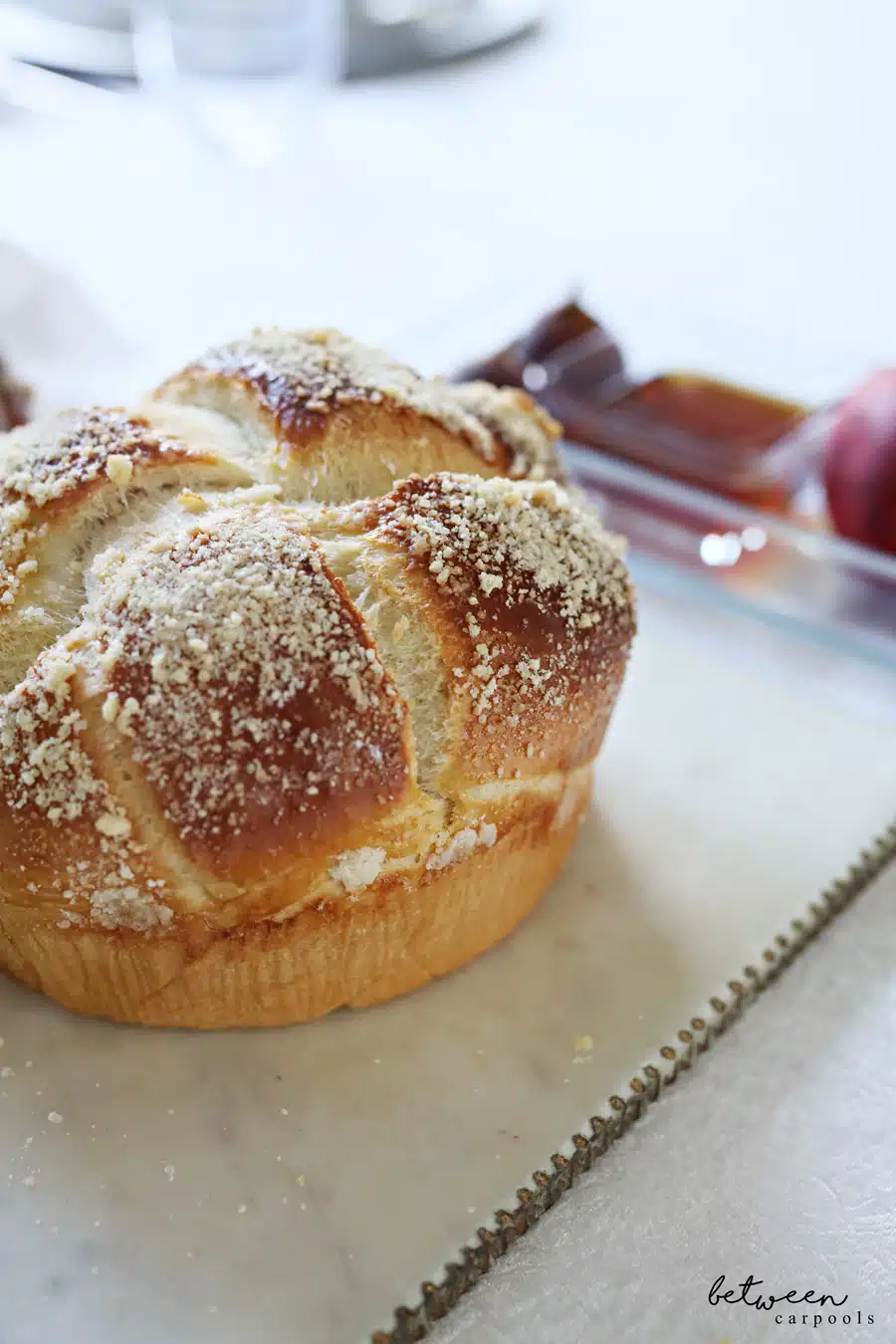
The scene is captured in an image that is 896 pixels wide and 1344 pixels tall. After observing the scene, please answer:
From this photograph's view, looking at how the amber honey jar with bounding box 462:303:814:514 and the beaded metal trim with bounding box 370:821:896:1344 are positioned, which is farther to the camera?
the amber honey jar with bounding box 462:303:814:514

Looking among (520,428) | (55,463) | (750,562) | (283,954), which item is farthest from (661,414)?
(283,954)

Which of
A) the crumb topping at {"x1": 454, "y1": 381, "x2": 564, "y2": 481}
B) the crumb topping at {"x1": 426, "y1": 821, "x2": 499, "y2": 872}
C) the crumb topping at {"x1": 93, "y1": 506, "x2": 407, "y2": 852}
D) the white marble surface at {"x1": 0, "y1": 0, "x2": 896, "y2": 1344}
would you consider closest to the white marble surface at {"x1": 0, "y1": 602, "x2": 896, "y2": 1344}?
the white marble surface at {"x1": 0, "y1": 0, "x2": 896, "y2": 1344}

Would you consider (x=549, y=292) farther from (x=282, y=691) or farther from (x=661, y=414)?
(x=282, y=691)

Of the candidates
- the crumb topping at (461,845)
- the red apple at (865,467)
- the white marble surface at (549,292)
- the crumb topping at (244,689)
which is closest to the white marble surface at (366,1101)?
the white marble surface at (549,292)

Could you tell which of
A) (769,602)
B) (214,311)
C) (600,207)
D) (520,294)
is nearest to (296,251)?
(214,311)

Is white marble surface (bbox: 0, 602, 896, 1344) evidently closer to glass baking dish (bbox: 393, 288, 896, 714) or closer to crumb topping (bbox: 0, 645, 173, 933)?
crumb topping (bbox: 0, 645, 173, 933)

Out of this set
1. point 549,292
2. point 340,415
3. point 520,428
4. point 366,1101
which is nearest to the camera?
point 366,1101

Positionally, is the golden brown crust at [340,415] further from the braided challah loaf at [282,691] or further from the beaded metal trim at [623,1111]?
the beaded metal trim at [623,1111]

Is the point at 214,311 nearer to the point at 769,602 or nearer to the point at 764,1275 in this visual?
the point at 769,602
